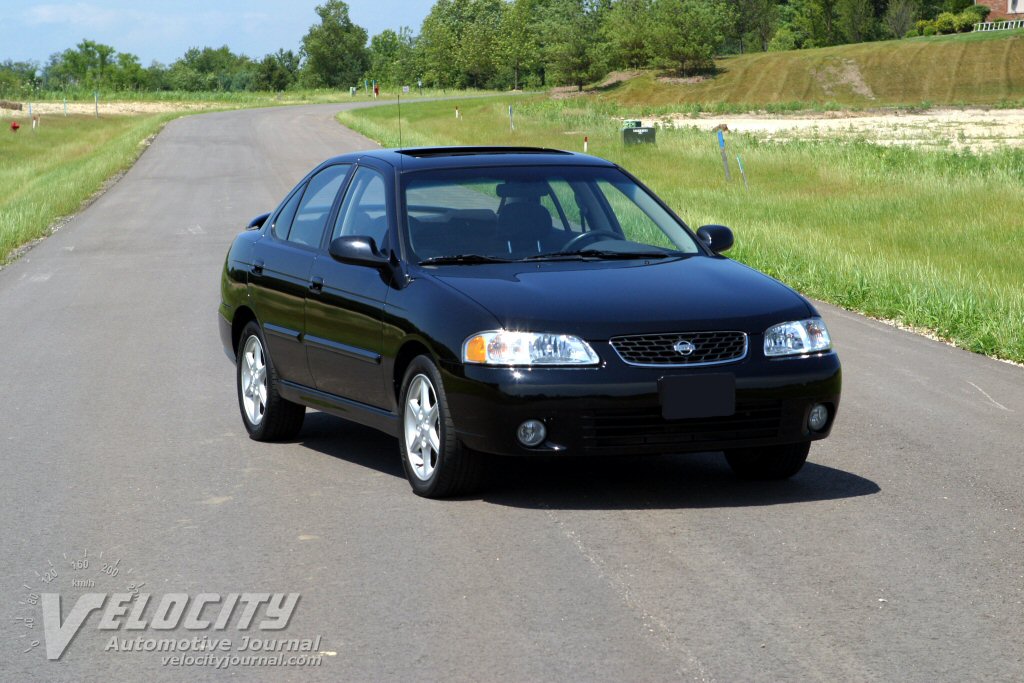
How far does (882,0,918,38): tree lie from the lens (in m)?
138

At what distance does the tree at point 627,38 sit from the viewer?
116875 mm

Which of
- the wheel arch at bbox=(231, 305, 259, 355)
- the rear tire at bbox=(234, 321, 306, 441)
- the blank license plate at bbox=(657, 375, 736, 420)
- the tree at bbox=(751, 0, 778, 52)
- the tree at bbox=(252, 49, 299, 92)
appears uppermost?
the blank license plate at bbox=(657, 375, 736, 420)

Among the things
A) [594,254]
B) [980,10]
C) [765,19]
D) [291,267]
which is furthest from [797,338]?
[765,19]

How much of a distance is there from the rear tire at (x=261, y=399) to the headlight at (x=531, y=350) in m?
2.14

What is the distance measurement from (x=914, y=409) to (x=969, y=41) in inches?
4128

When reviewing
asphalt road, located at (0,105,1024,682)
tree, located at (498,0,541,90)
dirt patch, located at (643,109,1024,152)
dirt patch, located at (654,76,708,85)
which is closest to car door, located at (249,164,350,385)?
asphalt road, located at (0,105,1024,682)

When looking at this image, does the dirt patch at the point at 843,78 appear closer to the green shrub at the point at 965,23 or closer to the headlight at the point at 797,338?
the green shrub at the point at 965,23

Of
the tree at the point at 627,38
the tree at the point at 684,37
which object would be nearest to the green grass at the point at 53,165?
the tree at the point at 627,38

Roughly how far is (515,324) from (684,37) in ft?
366

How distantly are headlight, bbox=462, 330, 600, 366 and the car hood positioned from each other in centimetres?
4

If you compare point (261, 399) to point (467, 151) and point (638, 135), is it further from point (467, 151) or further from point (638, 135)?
point (638, 135)

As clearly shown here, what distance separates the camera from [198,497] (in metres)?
7.15

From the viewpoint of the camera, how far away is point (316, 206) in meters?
8.57

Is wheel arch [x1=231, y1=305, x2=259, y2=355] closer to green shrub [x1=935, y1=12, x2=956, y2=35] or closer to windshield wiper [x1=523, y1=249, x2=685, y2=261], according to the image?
windshield wiper [x1=523, y1=249, x2=685, y2=261]
